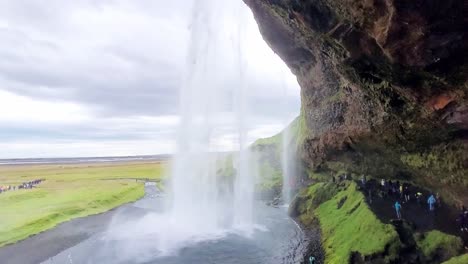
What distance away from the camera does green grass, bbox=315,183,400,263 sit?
28562 mm

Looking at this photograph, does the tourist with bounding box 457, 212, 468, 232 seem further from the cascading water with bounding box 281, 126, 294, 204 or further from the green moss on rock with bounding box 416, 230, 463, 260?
the cascading water with bounding box 281, 126, 294, 204

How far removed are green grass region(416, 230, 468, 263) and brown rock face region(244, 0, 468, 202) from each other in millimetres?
4055

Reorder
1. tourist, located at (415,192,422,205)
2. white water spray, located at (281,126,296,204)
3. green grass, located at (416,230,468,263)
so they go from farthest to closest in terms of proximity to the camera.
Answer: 1. white water spray, located at (281,126,296,204)
2. tourist, located at (415,192,422,205)
3. green grass, located at (416,230,468,263)

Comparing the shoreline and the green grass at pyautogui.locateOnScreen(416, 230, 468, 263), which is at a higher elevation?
the green grass at pyautogui.locateOnScreen(416, 230, 468, 263)

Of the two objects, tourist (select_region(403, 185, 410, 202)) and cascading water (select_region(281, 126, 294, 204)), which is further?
cascading water (select_region(281, 126, 294, 204))

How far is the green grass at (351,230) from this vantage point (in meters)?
28.6

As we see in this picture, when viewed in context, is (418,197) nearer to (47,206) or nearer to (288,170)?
(288,170)

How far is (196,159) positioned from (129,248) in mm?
20863

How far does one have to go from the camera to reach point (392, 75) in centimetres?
2081

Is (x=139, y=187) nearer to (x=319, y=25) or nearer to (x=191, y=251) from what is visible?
(x=191, y=251)

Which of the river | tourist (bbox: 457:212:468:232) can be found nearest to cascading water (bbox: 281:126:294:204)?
the river

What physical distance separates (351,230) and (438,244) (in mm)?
8759

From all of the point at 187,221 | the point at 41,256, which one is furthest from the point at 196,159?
the point at 41,256

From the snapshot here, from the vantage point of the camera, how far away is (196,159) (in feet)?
187
